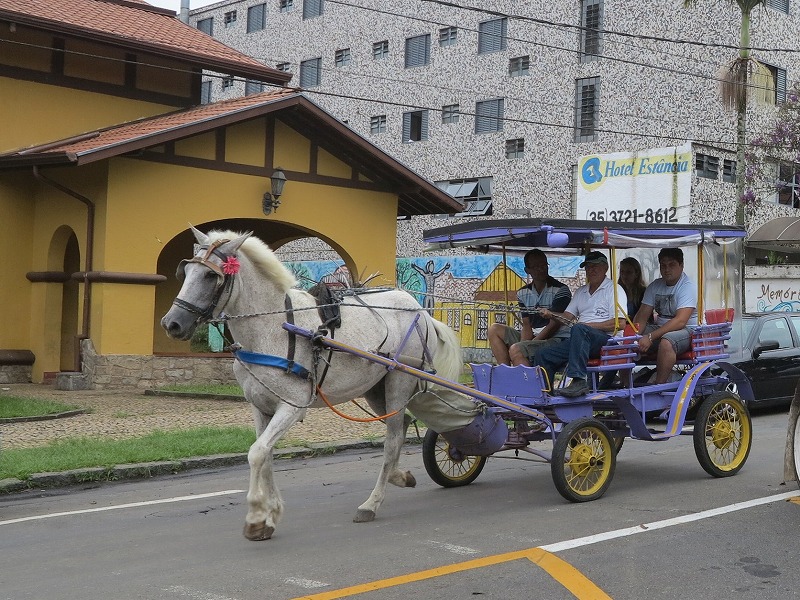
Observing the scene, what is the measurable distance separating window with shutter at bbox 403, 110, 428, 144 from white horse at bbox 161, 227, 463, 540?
101 feet

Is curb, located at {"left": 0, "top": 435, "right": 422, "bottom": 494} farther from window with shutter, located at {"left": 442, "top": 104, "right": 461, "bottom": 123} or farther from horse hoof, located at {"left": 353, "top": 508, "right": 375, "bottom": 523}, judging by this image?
window with shutter, located at {"left": 442, "top": 104, "right": 461, "bottom": 123}

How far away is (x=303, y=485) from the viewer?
955 cm

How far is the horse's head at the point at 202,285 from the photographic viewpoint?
22.1ft

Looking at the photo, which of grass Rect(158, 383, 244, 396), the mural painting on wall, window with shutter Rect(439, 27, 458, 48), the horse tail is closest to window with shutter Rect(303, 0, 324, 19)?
window with shutter Rect(439, 27, 458, 48)

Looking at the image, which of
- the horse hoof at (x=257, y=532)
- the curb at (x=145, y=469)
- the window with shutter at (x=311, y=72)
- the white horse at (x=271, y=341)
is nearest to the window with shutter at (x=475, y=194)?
the window with shutter at (x=311, y=72)

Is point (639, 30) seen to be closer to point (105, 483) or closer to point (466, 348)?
point (466, 348)

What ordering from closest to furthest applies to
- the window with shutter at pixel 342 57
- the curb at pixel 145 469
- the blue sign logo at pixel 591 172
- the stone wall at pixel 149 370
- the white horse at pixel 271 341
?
the white horse at pixel 271 341, the curb at pixel 145 469, the stone wall at pixel 149 370, the blue sign logo at pixel 591 172, the window with shutter at pixel 342 57

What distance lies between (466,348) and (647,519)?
18.7 m

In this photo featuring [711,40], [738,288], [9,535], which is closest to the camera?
[9,535]

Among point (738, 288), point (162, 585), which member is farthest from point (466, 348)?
point (162, 585)

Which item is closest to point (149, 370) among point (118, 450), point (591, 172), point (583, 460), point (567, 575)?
point (118, 450)

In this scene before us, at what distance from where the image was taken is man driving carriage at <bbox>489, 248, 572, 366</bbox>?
896 cm

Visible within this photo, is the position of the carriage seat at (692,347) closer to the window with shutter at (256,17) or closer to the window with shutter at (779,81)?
the window with shutter at (779,81)

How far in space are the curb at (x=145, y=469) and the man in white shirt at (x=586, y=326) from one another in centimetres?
388
